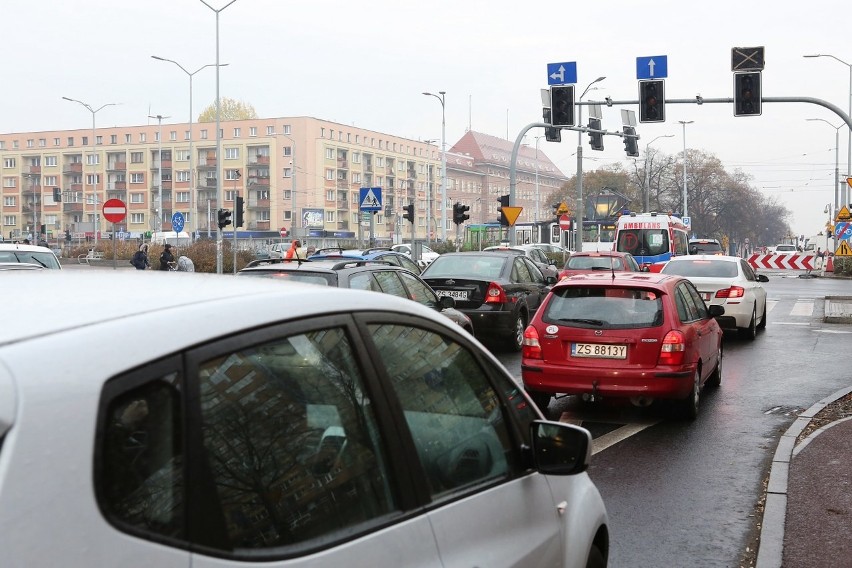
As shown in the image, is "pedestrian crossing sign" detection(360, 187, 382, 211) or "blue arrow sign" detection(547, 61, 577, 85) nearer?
"blue arrow sign" detection(547, 61, 577, 85)

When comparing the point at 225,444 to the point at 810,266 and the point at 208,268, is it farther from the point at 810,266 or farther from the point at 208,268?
the point at 208,268

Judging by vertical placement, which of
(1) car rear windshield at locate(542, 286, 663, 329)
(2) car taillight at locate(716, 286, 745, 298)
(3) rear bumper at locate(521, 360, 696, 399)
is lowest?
(3) rear bumper at locate(521, 360, 696, 399)

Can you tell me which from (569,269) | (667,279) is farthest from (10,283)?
(569,269)

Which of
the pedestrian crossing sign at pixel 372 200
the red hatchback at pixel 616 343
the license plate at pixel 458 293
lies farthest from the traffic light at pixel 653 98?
the red hatchback at pixel 616 343

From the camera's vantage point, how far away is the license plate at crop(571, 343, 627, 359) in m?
10.1

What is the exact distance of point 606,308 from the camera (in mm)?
10336

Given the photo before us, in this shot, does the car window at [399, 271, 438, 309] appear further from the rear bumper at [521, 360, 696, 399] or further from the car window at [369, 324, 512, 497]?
the car window at [369, 324, 512, 497]

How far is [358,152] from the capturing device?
121562mm

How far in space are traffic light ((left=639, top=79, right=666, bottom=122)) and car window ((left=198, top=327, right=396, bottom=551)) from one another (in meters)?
26.3

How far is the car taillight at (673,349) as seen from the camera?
1001 cm

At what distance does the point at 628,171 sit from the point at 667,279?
4226 inches

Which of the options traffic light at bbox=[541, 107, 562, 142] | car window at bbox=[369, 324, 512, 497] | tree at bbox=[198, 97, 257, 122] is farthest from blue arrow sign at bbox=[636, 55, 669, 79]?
tree at bbox=[198, 97, 257, 122]

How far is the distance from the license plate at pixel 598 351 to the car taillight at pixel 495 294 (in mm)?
6549

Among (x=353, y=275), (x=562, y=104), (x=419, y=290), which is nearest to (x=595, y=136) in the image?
(x=562, y=104)
